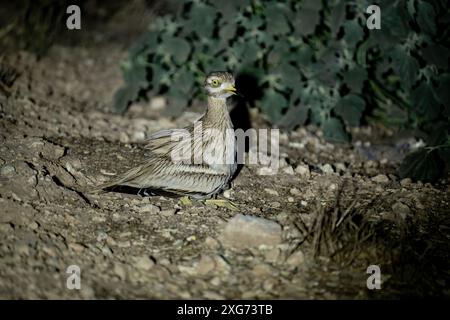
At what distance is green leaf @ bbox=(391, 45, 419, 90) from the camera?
5.30m

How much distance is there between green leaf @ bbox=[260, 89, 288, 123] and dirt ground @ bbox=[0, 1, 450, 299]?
1.28 ft

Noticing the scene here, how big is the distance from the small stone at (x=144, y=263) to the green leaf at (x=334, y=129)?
9.11ft

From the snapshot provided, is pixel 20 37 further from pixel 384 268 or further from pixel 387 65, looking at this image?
pixel 384 268

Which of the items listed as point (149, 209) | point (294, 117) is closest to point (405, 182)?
point (294, 117)

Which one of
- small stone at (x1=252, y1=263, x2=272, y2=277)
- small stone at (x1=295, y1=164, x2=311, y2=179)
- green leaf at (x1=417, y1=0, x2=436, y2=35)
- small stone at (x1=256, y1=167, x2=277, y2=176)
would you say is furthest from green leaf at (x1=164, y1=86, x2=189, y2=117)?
small stone at (x1=252, y1=263, x2=272, y2=277)

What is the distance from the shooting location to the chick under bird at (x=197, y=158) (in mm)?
4316

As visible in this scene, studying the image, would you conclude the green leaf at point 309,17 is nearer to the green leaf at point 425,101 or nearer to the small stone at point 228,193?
the green leaf at point 425,101

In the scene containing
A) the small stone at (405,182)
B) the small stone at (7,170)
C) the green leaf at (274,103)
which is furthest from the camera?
the green leaf at (274,103)

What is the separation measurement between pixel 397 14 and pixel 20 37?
475cm

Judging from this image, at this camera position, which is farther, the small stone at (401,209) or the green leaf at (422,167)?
the green leaf at (422,167)

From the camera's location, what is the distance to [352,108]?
5535 mm

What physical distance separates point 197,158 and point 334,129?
1.86 m

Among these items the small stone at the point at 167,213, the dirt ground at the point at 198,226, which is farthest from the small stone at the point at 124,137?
the small stone at the point at 167,213
